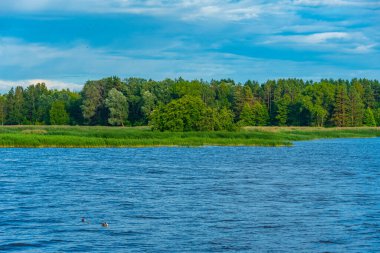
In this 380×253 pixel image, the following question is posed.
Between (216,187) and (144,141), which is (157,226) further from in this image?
(144,141)

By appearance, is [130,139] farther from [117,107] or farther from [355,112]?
[355,112]

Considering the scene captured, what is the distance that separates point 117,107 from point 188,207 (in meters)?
104

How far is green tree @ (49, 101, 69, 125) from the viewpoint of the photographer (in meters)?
136

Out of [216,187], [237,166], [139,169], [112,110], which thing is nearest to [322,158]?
[237,166]

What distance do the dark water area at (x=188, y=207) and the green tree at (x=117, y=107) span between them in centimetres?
7974

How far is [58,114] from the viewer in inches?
5384

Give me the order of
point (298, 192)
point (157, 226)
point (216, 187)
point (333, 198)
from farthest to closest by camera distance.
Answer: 1. point (216, 187)
2. point (298, 192)
3. point (333, 198)
4. point (157, 226)

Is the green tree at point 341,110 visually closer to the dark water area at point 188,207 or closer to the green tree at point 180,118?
the green tree at point 180,118

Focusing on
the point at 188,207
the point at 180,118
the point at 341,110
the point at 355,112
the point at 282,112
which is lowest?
the point at 188,207

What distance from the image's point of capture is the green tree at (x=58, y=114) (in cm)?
13550

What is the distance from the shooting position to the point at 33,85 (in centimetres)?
16762

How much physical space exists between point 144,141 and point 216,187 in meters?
38.5

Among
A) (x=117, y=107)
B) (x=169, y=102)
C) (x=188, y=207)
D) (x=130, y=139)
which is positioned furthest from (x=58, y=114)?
(x=188, y=207)

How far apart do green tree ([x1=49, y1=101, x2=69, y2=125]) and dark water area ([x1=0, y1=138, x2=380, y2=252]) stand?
87589mm
